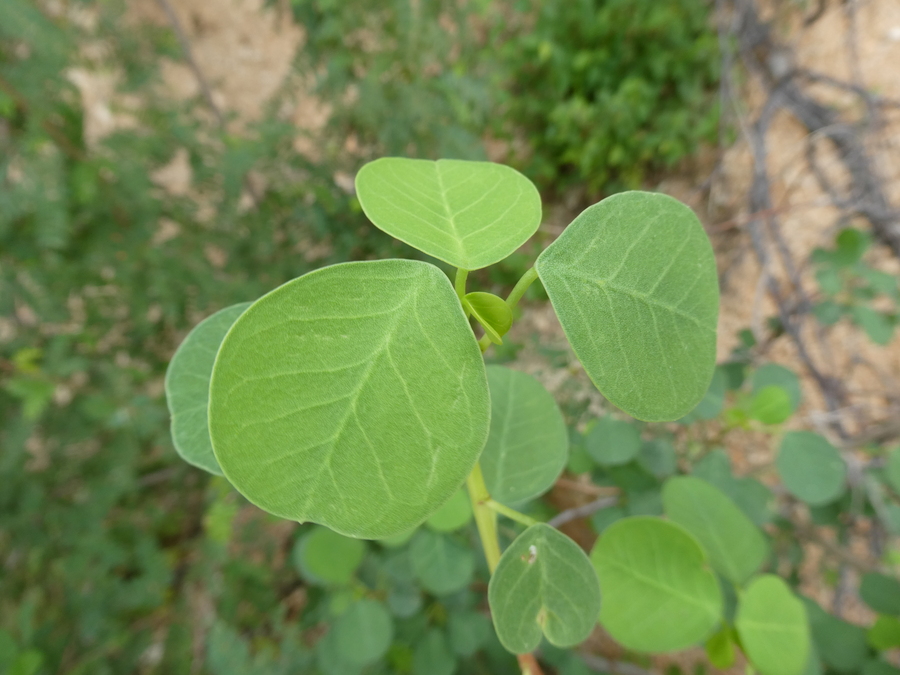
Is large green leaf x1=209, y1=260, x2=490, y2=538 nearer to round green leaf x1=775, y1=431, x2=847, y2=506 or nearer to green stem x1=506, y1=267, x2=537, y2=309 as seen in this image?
green stem x1=506, y1=267, x2=537, y2=309

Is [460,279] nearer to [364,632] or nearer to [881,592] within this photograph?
[364,632]

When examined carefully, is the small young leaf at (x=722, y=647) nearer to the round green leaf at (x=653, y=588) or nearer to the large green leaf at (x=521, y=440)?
the round green leaf at (x=653, y=588)

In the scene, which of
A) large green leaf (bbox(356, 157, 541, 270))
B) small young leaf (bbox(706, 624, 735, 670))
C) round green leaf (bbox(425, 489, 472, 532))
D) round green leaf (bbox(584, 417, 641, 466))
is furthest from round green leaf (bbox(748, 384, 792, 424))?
large green leaf (bbox(356, 157, 541, 270))

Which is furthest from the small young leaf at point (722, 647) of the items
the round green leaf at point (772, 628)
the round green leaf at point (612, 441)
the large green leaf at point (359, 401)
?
the large green leaf at point (359, 401)

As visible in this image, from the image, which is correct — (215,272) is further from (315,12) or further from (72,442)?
(315,12)

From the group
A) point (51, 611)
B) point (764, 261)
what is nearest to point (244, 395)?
point (51, 611)

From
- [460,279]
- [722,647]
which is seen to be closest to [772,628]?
[722,647]

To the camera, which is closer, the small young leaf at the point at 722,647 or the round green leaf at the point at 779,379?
the small young leaf at the point at 722,647
